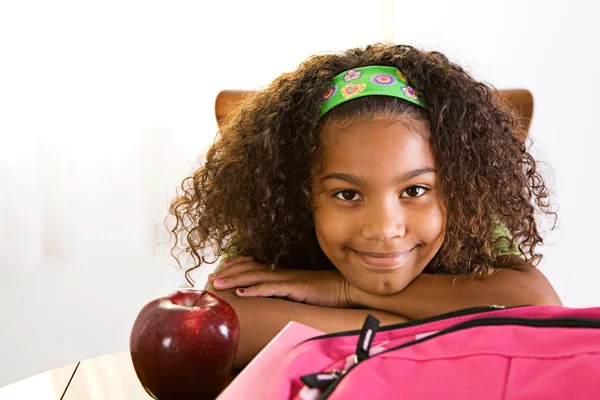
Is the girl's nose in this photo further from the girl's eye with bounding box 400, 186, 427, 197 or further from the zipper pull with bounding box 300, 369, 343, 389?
the zipper pull with bounding box 300, 369, 343, 389

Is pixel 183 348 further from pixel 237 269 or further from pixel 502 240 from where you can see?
pixel 502 240

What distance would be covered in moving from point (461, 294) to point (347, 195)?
190 mm

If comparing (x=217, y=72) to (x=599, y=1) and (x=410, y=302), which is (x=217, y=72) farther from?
(x=410, y=302)

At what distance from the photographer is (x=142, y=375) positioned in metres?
0.72

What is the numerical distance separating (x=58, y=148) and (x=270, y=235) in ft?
3.17

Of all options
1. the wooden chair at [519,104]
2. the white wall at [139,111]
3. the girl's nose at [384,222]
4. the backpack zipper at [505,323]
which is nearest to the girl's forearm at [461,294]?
the girl's nose at [384,222]

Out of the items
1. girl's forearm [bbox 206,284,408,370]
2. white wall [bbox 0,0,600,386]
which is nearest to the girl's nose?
girl's forearm [bbox 206,284,408,370]

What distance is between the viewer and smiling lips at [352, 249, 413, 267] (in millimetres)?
948

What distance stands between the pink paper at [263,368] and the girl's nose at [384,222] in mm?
234

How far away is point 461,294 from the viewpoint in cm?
96

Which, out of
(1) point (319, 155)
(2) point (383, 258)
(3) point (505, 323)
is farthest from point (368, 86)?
(3) point (505, 323)

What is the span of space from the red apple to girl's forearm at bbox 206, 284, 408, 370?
0.15m

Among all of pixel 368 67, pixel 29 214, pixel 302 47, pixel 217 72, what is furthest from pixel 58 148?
pixel 368 67

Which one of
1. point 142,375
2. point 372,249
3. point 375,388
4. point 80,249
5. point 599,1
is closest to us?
point 375,388
